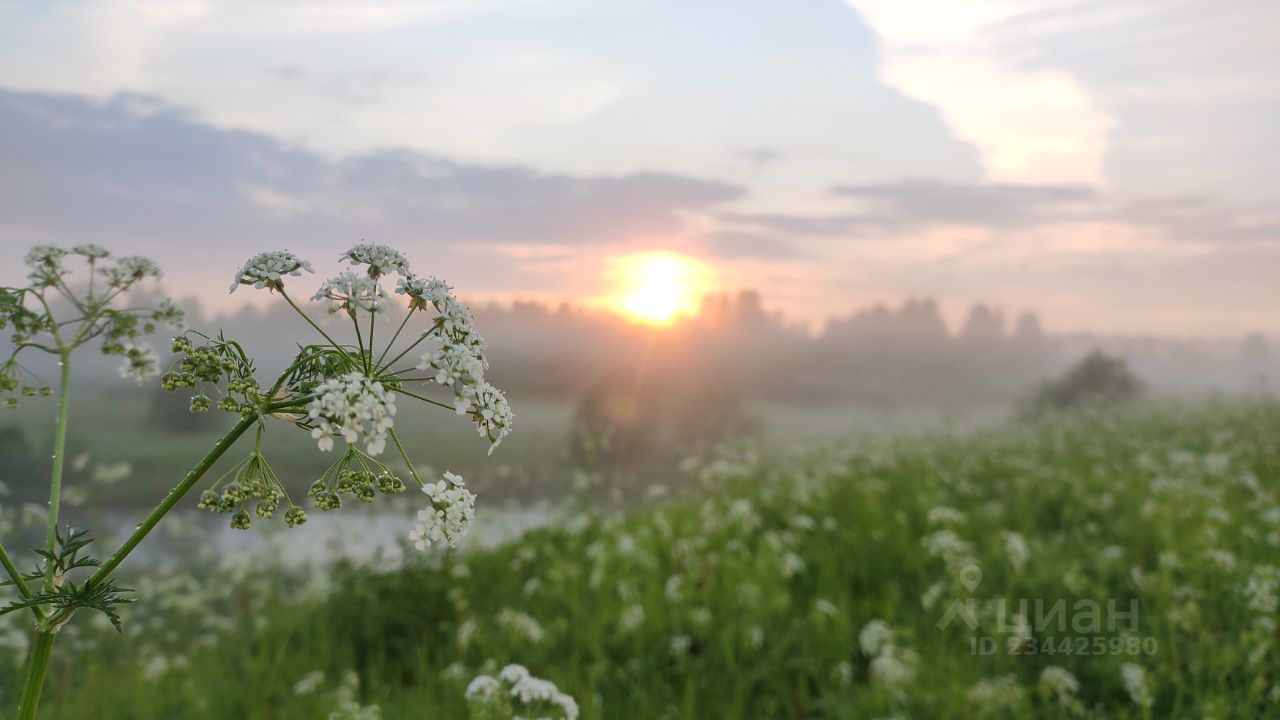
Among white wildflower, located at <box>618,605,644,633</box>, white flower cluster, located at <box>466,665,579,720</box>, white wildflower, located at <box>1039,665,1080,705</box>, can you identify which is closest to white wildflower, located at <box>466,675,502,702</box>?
white flower cluster, located at <box>466,665,579,720</box>

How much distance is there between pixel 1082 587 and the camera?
21.4 ft

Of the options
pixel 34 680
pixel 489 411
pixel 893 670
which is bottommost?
pixel 893 670

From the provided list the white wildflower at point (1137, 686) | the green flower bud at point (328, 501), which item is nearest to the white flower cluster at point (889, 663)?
the white wildflower at point (1137, 686)

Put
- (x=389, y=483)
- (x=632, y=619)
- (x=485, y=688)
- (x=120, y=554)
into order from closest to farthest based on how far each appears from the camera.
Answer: (x=120, y=554) → (x=389, y=483) → (x=485, y=688) → (x=632, y=619)

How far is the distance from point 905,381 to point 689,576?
6916 cm

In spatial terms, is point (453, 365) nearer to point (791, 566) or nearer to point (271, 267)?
point (271, 267)

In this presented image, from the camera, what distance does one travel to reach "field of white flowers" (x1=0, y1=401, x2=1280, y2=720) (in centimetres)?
530

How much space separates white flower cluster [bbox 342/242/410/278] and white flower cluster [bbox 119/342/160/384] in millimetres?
628

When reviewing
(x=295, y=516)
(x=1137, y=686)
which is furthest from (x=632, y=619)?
(x=295, y=516)

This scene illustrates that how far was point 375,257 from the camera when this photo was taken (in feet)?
8.07

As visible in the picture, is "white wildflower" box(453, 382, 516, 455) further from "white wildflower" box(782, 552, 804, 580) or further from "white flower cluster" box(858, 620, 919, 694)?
"white wildflower" box(782, 552, 804, 580)

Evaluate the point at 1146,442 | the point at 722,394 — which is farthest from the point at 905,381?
the point at 1146,442

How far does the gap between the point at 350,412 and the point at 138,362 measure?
849 mm

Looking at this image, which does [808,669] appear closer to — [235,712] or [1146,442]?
[235,712]
